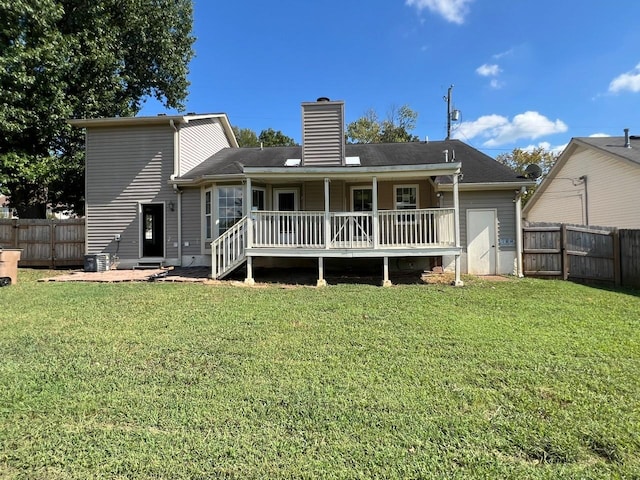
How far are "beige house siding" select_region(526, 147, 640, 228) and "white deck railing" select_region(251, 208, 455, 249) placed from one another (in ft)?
31.2

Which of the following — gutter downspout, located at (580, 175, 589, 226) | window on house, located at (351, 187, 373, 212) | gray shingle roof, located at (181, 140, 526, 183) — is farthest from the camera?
gutter downspout, located at (580, 175, 589, 226)

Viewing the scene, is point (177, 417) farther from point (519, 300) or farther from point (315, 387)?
point (519, 300)

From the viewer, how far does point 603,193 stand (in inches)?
595

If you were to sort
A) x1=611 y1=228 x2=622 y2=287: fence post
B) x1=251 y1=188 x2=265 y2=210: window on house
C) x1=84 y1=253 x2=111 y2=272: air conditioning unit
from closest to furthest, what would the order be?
x1=611 y1=228 x2=622 y2=287: fence post, x1=251 y1=188 x2=265 y2=210: window on house, x1=84 y1=253 x2=111 y2=272: air conditioning unit

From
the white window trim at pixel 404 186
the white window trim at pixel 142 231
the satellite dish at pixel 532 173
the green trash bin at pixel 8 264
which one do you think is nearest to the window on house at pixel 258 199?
the white window trim at pixel 142 231

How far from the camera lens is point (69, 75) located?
596 inches

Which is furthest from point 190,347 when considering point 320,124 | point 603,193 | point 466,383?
point 603,193

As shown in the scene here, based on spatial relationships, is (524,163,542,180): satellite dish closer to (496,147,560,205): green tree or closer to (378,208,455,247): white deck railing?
(378,208,455,247): white deck railing

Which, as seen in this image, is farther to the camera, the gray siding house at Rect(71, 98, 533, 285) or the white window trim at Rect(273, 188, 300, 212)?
the white window trim at Rect(273, 188, 300, 212)

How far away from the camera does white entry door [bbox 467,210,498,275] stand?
10781mm

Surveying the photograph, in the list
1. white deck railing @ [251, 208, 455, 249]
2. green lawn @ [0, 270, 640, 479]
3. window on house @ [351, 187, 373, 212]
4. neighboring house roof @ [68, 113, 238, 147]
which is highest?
neighboring house roof @ [68, 113, 238, 147]

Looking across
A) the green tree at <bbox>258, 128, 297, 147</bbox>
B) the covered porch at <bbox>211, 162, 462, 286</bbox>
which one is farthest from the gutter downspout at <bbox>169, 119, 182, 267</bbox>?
the green tree at <bbox>258, 128, 297, 147</bbox>

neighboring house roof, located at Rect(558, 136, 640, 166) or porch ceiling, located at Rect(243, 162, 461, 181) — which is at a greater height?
neighboring house roof, located at Rect(558, 136, 640, 166)

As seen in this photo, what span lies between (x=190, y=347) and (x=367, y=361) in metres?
2.24
